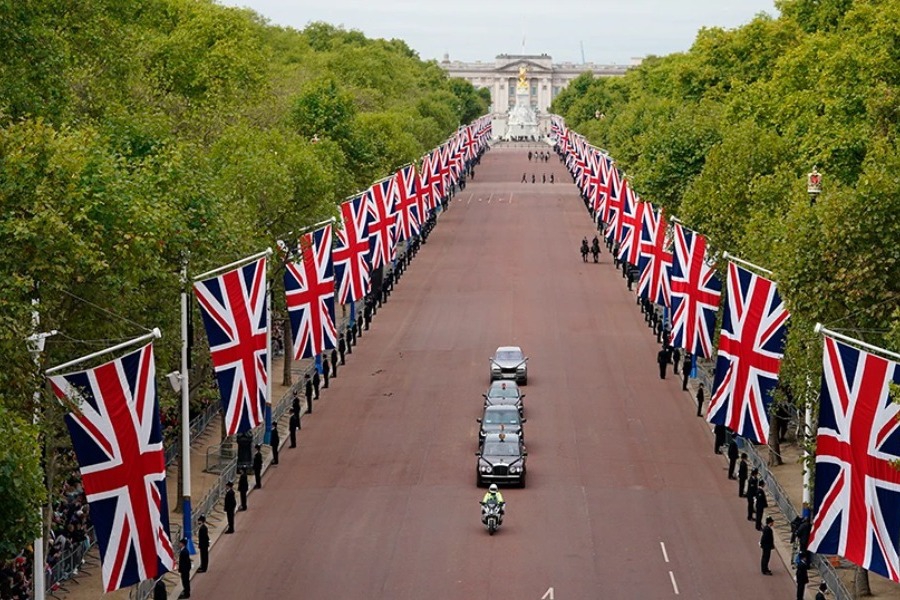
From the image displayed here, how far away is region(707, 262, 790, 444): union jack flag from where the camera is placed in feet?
125

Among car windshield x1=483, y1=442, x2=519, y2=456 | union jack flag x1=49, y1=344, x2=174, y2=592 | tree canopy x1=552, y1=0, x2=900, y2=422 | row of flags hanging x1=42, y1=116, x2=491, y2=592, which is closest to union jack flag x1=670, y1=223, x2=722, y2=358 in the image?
tree canopy x1=552, y1=0, x2=900, y2=422

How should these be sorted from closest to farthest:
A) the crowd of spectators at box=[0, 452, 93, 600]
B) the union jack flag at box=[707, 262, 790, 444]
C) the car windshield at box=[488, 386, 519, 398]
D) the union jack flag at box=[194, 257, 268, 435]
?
the crowd of spectators at box=[0, 452, 93, 600], the union jack flag at box=[194, 257, 268, 435], the union jack flag at box=[707, 262, 790, 444], the car windshield at box=[488, 386, 519, 398]

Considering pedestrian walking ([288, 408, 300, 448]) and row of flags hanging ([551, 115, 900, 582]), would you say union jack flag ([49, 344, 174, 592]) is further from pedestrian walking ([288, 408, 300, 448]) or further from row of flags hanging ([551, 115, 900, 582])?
pedestrian walking ([288, 408, 300, 448])

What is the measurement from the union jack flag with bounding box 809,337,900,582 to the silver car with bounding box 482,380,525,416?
870 inches

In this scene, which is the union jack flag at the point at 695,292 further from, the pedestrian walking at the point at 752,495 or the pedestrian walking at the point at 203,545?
the pedestrian walking at the point at 203,545

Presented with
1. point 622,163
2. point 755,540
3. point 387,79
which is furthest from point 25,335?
point 387,79

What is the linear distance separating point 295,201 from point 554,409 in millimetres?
11619

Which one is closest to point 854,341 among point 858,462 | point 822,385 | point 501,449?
point 822,385

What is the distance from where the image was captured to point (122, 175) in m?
33.8

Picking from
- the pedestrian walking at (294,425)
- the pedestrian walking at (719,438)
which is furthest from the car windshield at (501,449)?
the pedestrian walking at (294,425)

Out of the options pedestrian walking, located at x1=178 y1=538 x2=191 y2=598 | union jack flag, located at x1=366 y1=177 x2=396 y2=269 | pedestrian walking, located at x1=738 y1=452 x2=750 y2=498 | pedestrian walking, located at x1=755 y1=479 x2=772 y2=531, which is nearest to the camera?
pedestrian walking, located at x1=178 y1=538 x2=191 y2=598

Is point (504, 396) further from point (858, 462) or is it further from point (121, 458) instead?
point (121, 458)

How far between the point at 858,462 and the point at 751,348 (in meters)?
10.3

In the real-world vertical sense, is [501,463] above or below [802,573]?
below
